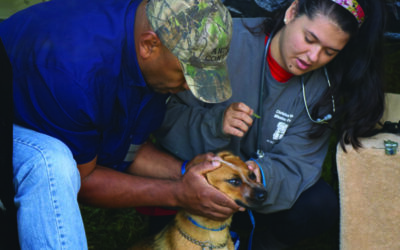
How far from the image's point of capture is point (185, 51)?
1.78 metres

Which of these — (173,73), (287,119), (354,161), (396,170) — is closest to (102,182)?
(173,73)

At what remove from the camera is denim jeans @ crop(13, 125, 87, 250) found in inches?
64.1

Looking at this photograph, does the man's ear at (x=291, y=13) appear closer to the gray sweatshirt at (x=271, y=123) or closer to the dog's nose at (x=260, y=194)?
the gray sweatshirt at (x=271, y=123)

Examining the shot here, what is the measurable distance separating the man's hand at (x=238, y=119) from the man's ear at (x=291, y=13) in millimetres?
579

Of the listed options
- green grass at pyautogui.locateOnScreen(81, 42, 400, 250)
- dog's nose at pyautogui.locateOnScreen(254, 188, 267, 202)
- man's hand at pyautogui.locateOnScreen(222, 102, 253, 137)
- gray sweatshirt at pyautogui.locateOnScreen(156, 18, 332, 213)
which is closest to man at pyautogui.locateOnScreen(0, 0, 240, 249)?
man's hand at pyautogui.locateOnScreen(222, 102, 253, 137)

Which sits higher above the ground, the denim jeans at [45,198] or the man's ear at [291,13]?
the man's ear at [291,13]

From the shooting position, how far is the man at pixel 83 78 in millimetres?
1657

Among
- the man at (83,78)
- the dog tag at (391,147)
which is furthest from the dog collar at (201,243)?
the dog tag at (391,147)

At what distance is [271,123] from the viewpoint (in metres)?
2.55

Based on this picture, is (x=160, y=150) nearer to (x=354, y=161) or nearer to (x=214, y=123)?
(x=214, y=123)

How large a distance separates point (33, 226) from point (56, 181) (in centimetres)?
18

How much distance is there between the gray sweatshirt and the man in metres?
0.51

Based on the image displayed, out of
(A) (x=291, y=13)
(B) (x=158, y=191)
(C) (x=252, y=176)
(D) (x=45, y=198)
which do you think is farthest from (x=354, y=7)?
(D) (x=45, y=198)

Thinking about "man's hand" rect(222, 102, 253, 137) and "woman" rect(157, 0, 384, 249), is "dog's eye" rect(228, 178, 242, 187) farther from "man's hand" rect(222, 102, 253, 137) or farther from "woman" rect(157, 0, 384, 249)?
"man's hand" rect(222, 102, 253, 137)
